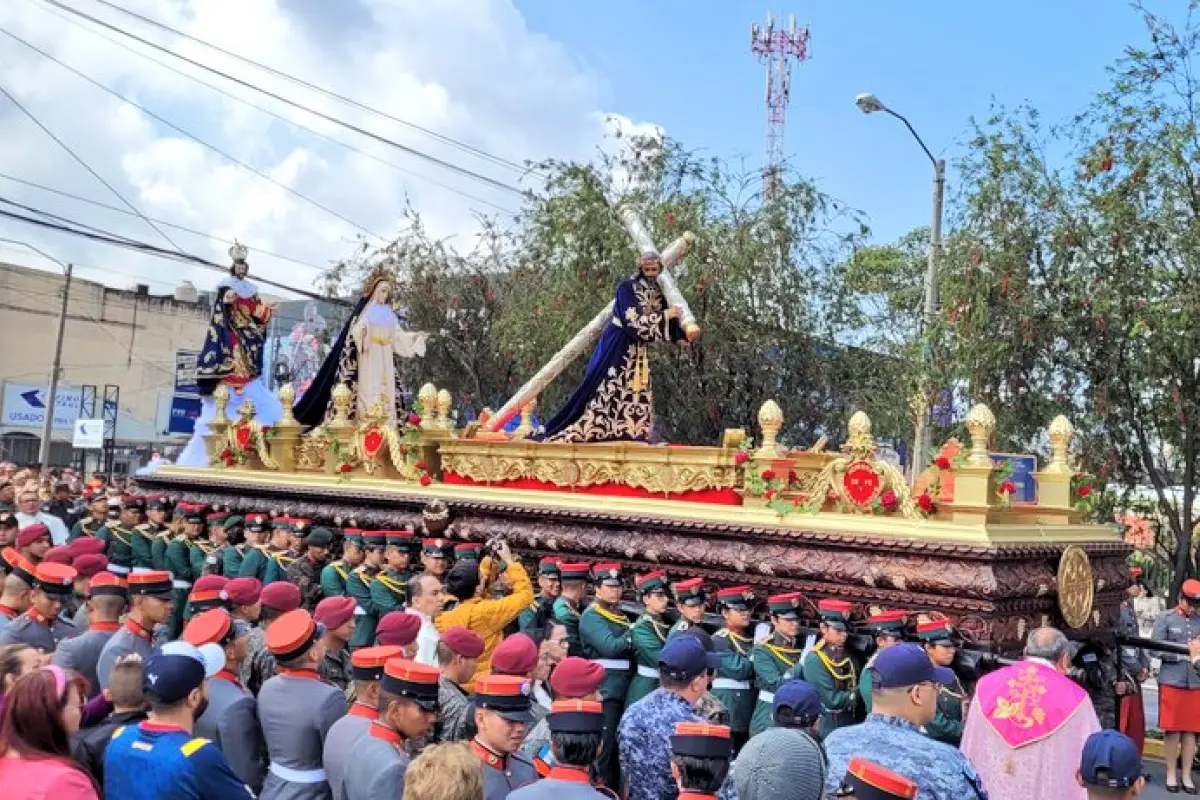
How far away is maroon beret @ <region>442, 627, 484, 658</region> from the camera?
505 centimetres

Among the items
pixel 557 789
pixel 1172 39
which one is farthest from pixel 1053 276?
pixel 557 789

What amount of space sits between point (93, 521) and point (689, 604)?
8.81m

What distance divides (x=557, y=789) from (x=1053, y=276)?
33.4 feet

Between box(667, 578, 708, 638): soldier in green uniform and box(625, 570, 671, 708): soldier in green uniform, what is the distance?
13 centimetres

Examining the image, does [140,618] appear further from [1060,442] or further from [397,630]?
[1060,442]

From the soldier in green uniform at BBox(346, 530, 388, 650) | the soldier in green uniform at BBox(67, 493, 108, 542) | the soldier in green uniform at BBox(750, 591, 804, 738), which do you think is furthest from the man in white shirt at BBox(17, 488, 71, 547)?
the soldier in green uniform at BBox(750, 591, 804, 738)

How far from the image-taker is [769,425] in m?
8.61

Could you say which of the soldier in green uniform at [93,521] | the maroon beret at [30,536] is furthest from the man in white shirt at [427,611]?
the soldier in green uniform at [93,521]

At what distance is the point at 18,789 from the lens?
3293 mm

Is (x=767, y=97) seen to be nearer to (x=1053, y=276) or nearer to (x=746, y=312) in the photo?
(x=746, y=312)

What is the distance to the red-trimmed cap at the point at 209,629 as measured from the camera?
15.8ft

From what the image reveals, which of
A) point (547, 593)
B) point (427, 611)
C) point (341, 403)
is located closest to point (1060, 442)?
point (547, 593)

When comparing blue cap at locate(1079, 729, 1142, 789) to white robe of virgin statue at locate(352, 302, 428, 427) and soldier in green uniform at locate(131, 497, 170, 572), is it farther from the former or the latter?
white robe of virgin statue at locate(352, 302, 428, 427)

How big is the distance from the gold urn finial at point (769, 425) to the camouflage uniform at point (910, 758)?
15.9 feet
